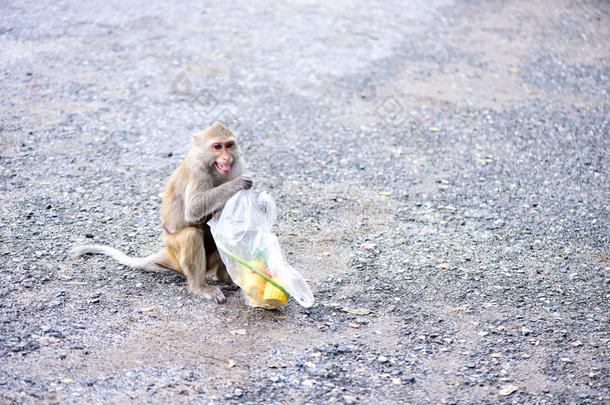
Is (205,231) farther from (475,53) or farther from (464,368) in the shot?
(475,53)

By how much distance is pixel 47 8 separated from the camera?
11477 mm

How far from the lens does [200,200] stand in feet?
15.8

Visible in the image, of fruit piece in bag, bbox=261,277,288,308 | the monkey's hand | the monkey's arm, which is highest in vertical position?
the monkey's hand

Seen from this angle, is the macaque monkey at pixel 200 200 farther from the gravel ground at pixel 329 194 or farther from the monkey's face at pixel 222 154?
the gravel ground at pixel 329 194

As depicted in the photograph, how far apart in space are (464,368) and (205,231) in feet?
6.74

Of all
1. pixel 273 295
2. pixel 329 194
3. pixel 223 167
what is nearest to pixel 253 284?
pixel 273 295

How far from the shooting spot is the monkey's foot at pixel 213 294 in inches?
196

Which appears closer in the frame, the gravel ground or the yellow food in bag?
the gravel ground

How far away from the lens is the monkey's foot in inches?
196

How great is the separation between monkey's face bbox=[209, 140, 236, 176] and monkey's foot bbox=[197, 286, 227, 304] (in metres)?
0.84

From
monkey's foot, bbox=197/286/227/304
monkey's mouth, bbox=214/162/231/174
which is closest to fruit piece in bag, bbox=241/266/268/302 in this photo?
monkey's foot, bbox=197/286/227/304

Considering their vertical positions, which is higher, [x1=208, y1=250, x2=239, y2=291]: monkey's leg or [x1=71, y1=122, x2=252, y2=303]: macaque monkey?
[x1=71, y1=122, x2=252, y2=303]: macaque monkey

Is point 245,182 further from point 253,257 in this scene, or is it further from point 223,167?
point 253,257

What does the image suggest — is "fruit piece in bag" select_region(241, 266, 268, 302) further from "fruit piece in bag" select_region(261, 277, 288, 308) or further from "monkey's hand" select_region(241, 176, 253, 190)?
"monkey's hand" select_region(241, 176, 253, 190)
